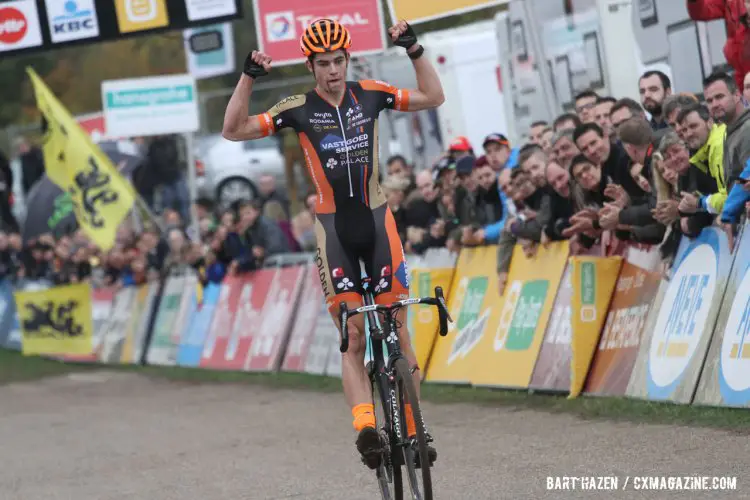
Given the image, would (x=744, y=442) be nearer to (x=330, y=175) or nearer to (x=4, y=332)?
(x=330, y=175)

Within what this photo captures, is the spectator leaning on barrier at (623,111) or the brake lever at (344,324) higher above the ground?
the spectator leaning on barrier at (623,111)

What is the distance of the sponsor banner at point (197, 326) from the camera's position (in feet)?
70.5

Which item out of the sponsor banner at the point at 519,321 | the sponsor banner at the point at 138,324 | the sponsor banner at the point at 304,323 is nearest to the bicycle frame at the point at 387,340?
the sponsor banner at the point at 519,321

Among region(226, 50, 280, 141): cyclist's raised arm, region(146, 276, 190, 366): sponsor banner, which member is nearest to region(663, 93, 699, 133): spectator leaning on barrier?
region(226, 50, 280, 141): cyclist's raised arm

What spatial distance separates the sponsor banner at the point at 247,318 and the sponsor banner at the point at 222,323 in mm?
105

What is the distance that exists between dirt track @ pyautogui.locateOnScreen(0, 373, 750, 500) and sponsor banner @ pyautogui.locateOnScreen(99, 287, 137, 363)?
814cm

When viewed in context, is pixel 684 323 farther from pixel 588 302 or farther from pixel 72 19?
pixel 72 19

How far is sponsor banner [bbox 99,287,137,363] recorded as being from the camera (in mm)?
24875

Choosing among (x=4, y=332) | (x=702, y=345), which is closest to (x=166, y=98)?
(x=4, y=332)

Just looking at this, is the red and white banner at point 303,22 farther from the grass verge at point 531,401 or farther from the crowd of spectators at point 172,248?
the grass verge at point 531,401

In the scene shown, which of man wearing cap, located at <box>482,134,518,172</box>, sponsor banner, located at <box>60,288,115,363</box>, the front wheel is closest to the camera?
the front wheel

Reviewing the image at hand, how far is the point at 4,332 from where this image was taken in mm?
29922

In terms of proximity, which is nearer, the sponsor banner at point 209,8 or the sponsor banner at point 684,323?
the sponsor banner at point 684,323

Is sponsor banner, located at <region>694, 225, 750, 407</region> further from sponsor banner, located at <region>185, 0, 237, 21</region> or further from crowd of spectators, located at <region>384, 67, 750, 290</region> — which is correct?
sponsor banner, located at <region>185, 0, 237, 21</region>
